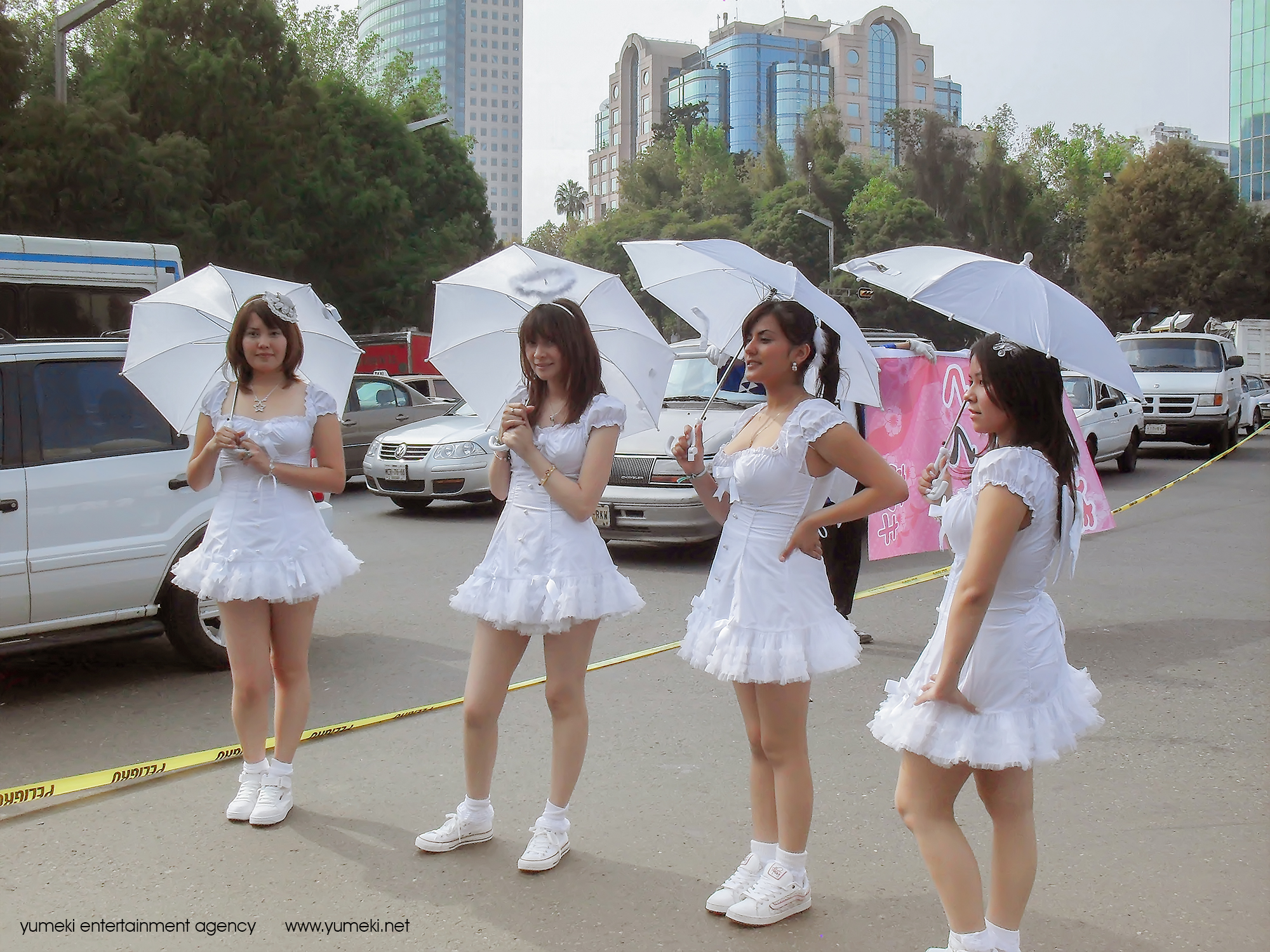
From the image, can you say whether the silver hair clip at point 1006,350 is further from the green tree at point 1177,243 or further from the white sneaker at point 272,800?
the green tree at point 1177,243

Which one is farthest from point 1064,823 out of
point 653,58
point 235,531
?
point 653,58

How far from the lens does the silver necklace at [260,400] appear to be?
4422mm

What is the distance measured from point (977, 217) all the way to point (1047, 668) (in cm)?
6851

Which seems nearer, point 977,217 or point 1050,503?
point 1050,503

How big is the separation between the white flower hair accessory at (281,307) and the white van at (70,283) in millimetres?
7278

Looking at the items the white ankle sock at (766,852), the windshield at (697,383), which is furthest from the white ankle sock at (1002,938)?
the windshield at (697,383)

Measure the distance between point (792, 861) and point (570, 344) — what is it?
1727 millimetres

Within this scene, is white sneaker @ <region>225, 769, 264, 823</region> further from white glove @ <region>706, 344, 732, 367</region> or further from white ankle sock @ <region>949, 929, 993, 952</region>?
white ankle sock @ <region>949, 929, 993, 952</region>

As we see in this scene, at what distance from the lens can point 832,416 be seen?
3.46 meters

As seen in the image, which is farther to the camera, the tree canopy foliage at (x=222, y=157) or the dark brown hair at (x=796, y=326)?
the tree canopy foliage at (x=222, y=157)

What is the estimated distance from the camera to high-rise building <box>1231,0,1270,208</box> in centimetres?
6888

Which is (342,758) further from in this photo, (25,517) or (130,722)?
(25,517)

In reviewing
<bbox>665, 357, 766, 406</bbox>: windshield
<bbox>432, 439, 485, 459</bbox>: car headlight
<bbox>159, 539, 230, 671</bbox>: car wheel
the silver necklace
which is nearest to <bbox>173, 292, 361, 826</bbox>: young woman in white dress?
the silver necklace

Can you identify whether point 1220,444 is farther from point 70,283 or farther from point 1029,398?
point 1029,398
